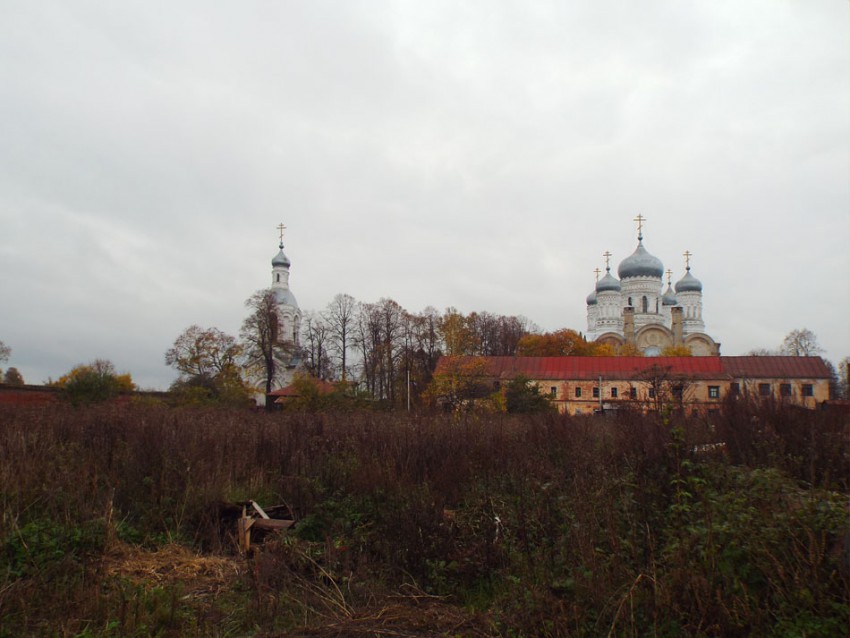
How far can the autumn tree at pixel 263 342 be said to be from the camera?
42344 mm

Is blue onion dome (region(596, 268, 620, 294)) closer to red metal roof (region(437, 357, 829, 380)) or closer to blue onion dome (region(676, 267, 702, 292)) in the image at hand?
blue onion dome (region(676, 267, 702, 292))

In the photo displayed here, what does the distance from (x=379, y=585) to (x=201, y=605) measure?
1.48m

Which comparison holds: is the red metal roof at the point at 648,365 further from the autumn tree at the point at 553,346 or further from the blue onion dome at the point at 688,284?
the blue onion dome at the point at 688,284

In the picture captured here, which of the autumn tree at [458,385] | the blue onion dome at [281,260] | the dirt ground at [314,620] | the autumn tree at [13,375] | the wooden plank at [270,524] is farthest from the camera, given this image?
the blue onion dome at [281,260]

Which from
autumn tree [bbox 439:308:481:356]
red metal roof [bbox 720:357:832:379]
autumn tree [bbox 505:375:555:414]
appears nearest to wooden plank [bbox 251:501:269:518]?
autumn tree [bbox 505:375:555:414]

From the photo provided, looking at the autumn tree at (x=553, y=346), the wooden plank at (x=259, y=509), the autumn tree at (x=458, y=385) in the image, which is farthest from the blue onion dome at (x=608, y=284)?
the wooden plank at (x=259, y=509)

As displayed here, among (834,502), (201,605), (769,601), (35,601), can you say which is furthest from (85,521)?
(834,502)

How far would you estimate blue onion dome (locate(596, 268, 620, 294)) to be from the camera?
73188mm

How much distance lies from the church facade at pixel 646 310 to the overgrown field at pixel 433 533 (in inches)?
2290

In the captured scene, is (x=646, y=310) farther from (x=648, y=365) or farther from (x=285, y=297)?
(x=285, y=297)

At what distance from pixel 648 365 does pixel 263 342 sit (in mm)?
26679

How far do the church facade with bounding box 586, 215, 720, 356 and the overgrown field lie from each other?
58.2 metres

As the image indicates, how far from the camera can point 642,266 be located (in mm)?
Result: 70250

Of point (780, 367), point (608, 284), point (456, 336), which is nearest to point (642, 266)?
point (608, 284)
